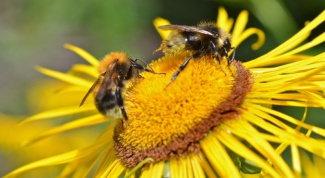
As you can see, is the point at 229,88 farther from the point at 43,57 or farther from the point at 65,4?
the point at 43,57

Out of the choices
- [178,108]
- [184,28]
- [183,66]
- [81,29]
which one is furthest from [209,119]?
[81,29]

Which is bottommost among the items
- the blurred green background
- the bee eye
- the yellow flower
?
the yellow flower

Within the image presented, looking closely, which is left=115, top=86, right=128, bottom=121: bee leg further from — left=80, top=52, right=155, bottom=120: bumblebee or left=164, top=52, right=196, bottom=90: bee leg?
left=164, top=52, right=196, bottom=90: bee leg

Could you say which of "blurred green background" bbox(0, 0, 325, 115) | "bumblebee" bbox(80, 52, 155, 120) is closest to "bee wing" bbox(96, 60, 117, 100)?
"bumblebee" bbox(80, 52, 155, 120)

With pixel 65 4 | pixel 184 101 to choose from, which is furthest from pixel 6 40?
pixel 184 101

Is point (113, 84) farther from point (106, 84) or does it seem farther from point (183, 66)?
point (183, 66)

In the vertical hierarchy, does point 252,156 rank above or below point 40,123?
below
